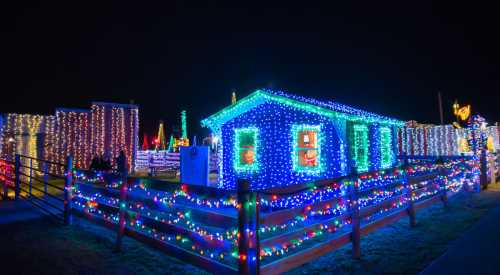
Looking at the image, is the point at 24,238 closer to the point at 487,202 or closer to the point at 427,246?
the point at 427,246

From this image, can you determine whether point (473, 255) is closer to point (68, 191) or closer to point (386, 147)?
point (68, 191)

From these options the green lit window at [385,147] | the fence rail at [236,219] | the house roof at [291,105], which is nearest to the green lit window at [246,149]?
the house roof at [291,105]

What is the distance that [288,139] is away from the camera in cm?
1074

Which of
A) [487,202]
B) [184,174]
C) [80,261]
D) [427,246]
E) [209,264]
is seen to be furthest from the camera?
[184,174]

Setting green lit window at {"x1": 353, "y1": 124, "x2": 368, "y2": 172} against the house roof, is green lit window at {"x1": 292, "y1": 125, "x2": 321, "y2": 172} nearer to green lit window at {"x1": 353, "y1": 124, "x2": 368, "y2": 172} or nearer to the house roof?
the house roof

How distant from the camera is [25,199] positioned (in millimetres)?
10461

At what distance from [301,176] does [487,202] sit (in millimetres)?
5595

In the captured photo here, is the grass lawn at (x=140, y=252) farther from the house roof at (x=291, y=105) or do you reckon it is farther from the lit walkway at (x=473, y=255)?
the house roof at (x=291, y=105)

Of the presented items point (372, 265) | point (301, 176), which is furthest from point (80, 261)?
point (301, 176)

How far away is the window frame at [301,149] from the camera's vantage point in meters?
10.3

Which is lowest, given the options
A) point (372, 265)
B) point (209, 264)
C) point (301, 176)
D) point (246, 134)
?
point (372, 265)

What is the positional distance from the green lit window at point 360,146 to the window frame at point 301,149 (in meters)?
1.91

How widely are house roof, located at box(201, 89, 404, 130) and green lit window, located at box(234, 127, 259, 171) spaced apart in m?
0.81

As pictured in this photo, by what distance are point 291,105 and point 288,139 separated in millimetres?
1158
